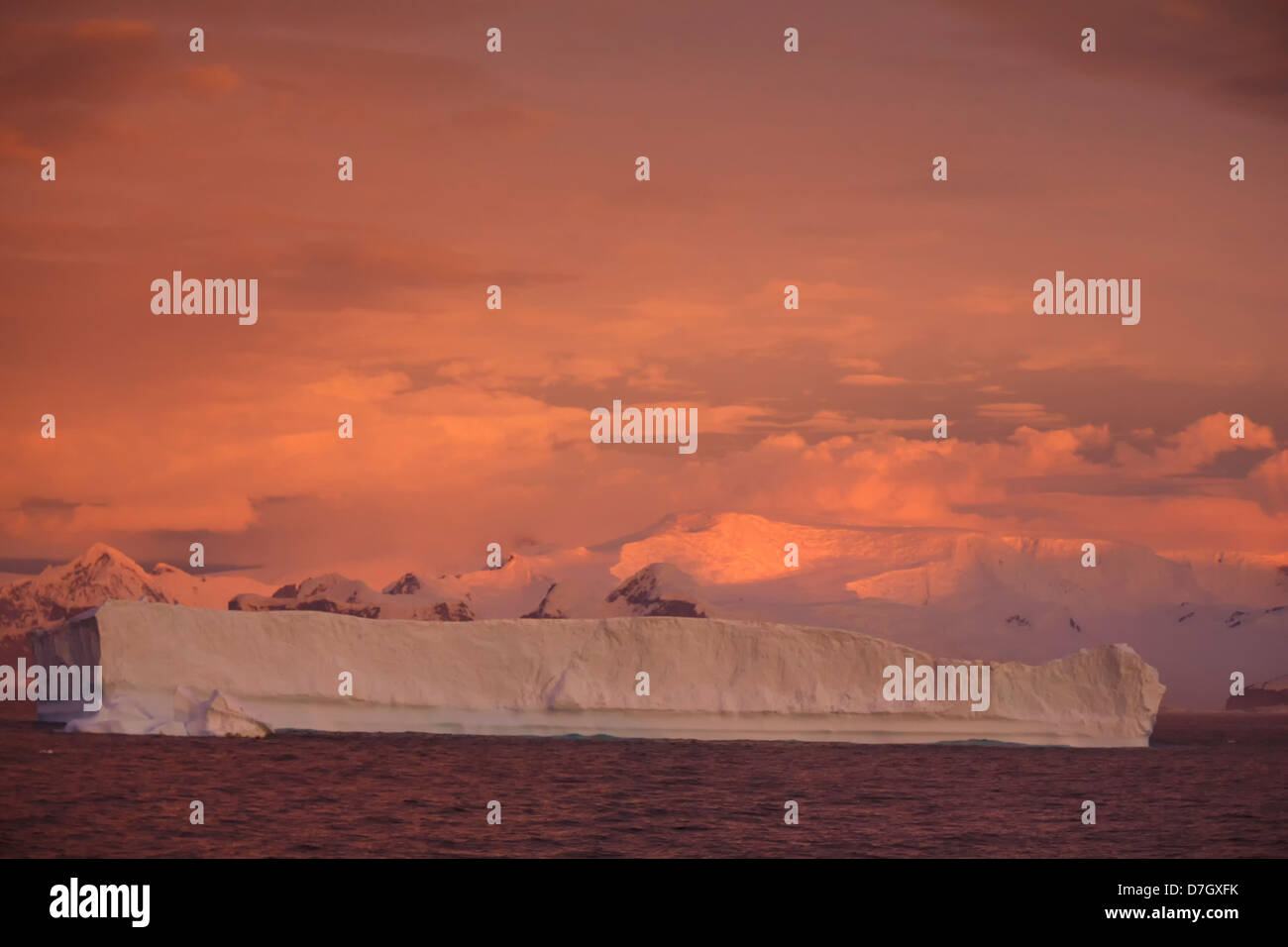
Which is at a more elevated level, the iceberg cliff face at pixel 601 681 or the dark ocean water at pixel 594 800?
the iceberg cliff face at pixel 601 681

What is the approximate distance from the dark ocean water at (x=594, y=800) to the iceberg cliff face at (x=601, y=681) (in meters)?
0.63

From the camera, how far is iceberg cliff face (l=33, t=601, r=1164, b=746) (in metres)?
27.2

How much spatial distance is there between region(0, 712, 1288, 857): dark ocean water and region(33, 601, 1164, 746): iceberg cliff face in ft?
2.07

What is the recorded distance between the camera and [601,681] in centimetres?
2758

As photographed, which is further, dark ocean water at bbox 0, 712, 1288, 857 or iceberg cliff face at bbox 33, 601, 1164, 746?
iceberg cliff face at bbox 33, 601, 1164, 746

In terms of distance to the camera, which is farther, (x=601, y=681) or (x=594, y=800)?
(x=601, y=681)

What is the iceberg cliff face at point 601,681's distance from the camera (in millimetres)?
27172

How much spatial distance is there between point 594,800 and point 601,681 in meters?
8.63

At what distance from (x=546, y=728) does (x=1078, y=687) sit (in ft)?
36.9

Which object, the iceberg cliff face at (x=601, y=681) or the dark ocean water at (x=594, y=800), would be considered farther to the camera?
the iceberg cliff face at (x=601, y=681)

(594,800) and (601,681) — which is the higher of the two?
(601,681)
